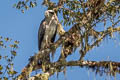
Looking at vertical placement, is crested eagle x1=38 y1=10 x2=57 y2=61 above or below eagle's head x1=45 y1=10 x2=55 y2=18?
below

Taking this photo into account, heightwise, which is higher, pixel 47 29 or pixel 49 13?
pixel 49 13

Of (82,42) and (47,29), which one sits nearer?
(82,42)

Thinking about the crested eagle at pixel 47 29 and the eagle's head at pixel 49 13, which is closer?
the eagle's head at pixel 49 13

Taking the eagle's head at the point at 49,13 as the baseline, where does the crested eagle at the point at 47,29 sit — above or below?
below

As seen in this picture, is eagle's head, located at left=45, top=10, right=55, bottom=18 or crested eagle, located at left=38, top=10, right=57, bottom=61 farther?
crested eagle, located at left=38, top=10, right=57, bottom=61

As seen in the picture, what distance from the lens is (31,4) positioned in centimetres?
789

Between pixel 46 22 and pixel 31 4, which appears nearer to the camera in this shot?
pixel 31 4

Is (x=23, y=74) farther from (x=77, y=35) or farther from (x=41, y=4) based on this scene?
(x=41, y=4)

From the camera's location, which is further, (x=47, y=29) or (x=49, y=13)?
(x=47, y=29)

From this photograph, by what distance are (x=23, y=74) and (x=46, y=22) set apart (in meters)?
2.94

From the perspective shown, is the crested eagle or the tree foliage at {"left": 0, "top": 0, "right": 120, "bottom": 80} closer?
the tree foliage at {"left": 0, "top": 0, "right": 120, "bottom": 80}

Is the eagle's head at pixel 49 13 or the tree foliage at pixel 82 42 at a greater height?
the eagle's head at pixel 49 13

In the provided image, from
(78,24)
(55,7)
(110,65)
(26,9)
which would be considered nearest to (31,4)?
(26,9)

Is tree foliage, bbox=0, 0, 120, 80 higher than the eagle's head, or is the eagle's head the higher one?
the eagle's head
